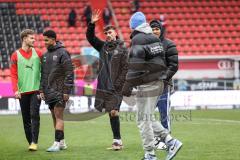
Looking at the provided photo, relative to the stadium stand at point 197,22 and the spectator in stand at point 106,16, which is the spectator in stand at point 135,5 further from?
the spectator in stand at point 106,16

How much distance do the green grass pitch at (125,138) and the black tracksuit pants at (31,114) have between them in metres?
0.30

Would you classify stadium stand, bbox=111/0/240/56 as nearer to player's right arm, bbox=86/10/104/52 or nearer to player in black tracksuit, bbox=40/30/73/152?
player's right arm, bbox=86/10/104/52

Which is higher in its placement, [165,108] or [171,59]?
[171,59]

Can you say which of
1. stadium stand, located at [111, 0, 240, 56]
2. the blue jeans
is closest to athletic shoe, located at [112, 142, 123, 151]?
the blue jeans

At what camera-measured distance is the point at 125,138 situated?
13.4 meters

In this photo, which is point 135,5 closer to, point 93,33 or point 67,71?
point 93,33

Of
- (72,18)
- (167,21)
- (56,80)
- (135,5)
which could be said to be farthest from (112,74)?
(167,21)

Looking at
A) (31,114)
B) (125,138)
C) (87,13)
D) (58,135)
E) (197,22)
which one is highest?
(87,13)

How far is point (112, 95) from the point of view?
11352 millimetres

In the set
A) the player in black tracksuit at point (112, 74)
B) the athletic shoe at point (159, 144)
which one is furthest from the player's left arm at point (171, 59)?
the athletic shoe at point (159, 144)

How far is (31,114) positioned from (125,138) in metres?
2.67

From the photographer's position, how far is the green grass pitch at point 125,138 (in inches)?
412

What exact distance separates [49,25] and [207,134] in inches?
709

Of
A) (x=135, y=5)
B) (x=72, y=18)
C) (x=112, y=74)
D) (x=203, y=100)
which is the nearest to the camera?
Result: (x=112, y=74)
